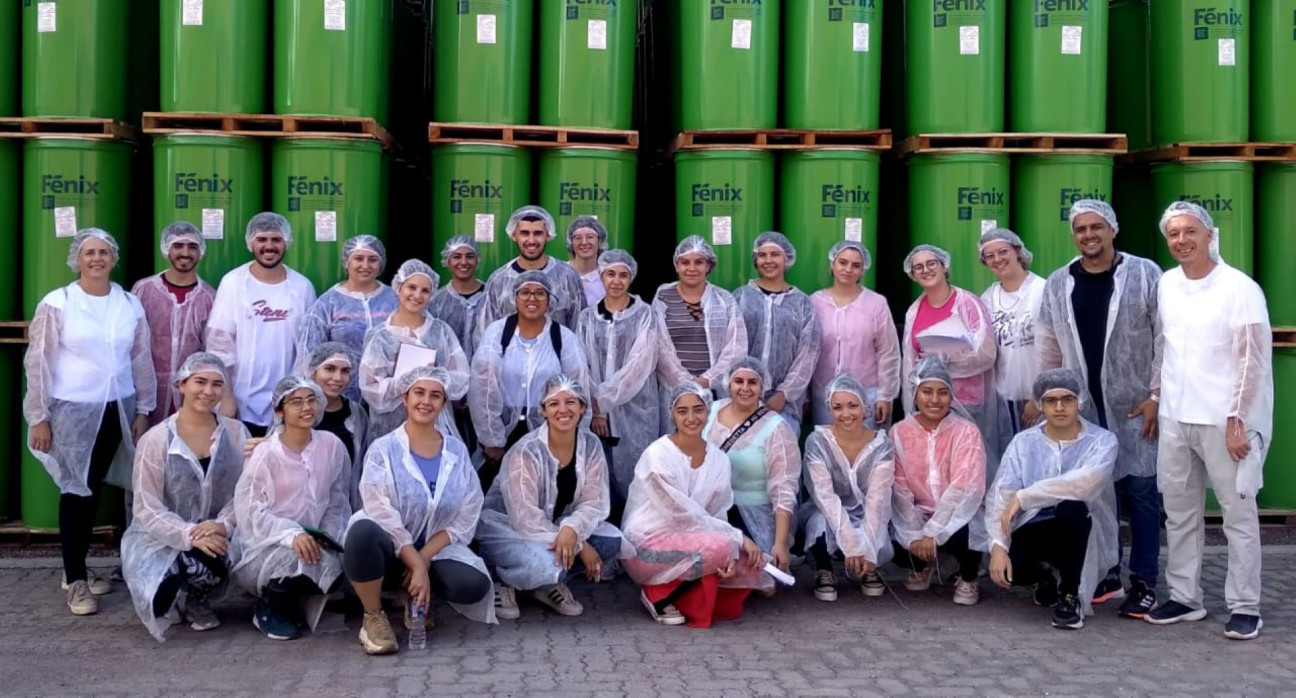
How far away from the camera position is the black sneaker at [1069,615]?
5500 millimetres

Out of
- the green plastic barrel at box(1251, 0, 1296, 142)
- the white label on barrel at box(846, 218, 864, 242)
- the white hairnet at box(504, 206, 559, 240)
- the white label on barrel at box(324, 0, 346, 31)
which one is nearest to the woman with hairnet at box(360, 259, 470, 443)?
the white hairnet at box(504, 206, 559, 240)

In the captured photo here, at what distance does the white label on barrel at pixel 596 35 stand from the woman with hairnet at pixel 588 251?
0.97 meters

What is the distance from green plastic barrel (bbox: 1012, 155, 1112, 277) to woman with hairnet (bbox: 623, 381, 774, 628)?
2438mm

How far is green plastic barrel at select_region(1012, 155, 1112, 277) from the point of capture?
7062mm

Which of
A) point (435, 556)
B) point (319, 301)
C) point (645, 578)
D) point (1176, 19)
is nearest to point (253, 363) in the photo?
point (319, 301)

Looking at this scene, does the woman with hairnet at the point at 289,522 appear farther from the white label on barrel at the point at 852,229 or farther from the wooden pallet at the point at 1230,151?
the wooden pallet at the point at 1230,151

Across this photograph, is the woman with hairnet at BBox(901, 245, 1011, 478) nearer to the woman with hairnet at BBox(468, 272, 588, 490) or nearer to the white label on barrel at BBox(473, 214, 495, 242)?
the woman with hairnet at BBox(468, 272, 588, 490)

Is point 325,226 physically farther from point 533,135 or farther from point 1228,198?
point 1228,198

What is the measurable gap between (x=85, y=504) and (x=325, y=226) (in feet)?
5.89

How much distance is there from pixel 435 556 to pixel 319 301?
5.07 feet

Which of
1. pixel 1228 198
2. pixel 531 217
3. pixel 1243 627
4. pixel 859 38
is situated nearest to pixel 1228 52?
pixel 1228 198

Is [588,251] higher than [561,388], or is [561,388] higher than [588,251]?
[588,251]

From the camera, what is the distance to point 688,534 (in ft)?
18.2

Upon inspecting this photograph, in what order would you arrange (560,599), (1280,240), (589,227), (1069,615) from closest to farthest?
(1069,615)
(560,599)
(589,227)
(1280,240)
